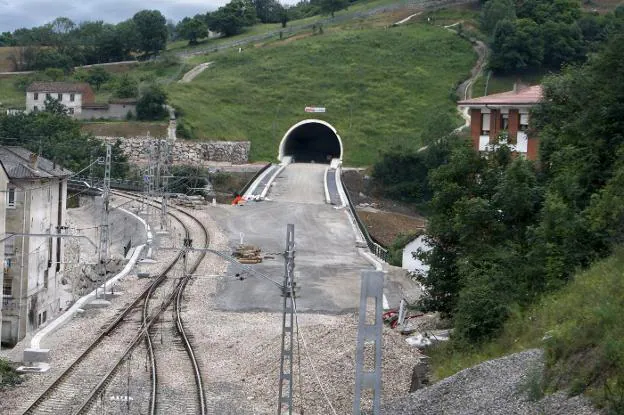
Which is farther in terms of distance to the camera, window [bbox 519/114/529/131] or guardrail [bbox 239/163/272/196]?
guardrail [bbox 239/163/272/196]

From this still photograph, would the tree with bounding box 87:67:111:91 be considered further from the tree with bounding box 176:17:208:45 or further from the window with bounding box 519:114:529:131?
the window with bounding box 519:114:529:131

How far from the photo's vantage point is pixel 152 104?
80250mm

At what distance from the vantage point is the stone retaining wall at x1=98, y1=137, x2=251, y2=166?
2980 inches

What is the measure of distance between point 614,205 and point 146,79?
80.7 meters

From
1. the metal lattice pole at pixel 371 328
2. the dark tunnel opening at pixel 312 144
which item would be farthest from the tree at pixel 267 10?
the metal lattice pole at pixel 371 328

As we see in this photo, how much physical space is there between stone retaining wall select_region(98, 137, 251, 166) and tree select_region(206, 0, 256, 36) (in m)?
49.1

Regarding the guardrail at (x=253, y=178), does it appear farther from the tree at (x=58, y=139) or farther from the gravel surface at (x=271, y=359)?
the gravel surface at (x=271, y=359)

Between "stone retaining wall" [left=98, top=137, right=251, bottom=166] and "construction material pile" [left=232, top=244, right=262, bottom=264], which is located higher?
"stone retaining wall" [left=98, top=137, right=251, bottom=166]

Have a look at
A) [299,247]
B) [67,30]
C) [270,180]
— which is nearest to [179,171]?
[270,180]

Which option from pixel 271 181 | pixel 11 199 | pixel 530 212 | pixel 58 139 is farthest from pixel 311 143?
pixel 530 212

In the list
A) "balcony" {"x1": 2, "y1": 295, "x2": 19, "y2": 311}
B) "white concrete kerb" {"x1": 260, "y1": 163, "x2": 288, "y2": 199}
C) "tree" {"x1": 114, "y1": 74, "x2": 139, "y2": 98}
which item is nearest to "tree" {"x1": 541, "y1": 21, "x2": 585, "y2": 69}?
"white concrete kerb" {"x1": 260, "y1": 163, "x2": 288, "y2": 199}

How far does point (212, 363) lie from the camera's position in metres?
23.5

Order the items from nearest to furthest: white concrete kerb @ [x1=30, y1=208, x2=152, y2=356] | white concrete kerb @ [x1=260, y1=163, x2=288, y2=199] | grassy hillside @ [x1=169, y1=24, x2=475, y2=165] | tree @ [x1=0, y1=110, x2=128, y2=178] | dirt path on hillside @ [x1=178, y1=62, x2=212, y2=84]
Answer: white concrete kerb @ [x1=30, y1=208, x2=152, y2=356] → white concrete kerb @ [x1=260, y1=163, x2=288, y2=199] → tree @ [x1=0, y1=110, x2=128, y2=178] → grassy hillside @ [x1=169, y1=24, x2=475, y2=165] → dirt path on hillside @ [x1=178, y1=62, x2=212, y2=84]

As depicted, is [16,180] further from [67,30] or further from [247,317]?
[67,30]
